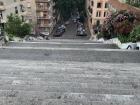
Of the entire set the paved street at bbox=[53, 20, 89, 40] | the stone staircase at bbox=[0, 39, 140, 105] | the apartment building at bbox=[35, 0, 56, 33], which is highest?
the stone staircase at bbox=[0, 39, 140, 105]

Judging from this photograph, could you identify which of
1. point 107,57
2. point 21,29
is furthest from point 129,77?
point 21,29

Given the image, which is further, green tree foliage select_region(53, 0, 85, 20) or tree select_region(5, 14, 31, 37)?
green tree foliage select_region(53, 0, 85, 20)

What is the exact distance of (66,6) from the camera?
52.9 m

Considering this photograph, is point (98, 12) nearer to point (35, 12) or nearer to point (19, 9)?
point (35, 12)

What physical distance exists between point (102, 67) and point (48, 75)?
1.99 metres

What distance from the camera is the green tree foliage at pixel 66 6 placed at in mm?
52312

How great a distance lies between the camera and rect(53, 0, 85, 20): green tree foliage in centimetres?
5231

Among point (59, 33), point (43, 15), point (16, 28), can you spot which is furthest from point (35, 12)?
point (16, 28)

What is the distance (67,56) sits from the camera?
471 inches

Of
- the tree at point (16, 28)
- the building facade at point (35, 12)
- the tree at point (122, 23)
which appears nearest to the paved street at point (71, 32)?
the building facade at point (35, 12)

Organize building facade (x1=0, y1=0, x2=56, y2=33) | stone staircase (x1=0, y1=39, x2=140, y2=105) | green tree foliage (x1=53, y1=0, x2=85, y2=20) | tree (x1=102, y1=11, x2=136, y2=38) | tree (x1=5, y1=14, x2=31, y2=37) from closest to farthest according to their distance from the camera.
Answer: stone staircase (x1=0, y1=39, x2=140, y2=105)
tree (x1=102, y1=11, x2=136, y2=38)
tree (x1=5, y1=14, x2=31, y2=37)
building facade (x1=0, y1=0, x2=56, y2=33)
green tree foliage (x1=53, y1=0, x2=85, y2=20)

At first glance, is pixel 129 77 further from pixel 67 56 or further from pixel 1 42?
pixel 1 42

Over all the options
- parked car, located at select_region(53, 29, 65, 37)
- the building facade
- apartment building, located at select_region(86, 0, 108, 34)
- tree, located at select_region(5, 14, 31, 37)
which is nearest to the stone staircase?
tree, located at select_region(5, 14, 31, 37)

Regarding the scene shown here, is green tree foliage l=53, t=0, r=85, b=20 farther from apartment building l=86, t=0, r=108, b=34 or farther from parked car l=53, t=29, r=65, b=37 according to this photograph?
apartment building l=86, t=0, r=108, b=34
